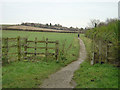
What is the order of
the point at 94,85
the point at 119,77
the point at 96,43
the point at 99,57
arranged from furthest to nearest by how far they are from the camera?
the point at 96,43, the point at 99,57, the point at 119,77, the point at 94,85

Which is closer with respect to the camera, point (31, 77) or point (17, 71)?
point (31, 77)

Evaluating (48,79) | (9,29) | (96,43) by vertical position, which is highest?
(9,29)

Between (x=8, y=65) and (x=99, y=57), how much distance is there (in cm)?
660

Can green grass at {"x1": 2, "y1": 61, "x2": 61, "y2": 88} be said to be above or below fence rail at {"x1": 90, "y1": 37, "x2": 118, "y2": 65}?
below

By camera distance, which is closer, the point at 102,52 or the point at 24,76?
the point at 24,76

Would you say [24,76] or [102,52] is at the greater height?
[102,52]

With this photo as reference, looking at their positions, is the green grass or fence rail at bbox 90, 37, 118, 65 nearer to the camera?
the green grass

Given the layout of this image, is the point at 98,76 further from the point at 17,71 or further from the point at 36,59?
the point at 36,59

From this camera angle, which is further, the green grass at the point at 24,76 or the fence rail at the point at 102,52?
the fence rail at the point at 102,52

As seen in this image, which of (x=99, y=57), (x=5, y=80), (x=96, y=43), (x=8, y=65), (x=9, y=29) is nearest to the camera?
(x=5, y=80)

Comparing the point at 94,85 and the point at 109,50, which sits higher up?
the point at 109,50

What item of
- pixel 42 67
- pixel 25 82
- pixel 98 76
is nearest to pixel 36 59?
pixel 42 67

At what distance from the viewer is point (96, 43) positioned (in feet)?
37.7

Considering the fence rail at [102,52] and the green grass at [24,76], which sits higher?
the fence rail at [102,52]
